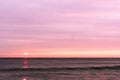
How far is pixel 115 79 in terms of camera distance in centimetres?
4272

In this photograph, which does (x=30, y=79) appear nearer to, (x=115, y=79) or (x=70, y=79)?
(x=70, y=79)

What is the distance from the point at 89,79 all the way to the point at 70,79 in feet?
9.15

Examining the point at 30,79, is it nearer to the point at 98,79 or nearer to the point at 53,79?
the point at 53,79

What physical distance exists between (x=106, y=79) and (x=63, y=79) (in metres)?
6.26

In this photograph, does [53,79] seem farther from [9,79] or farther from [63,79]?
[9,79]

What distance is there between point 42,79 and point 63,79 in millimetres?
3036

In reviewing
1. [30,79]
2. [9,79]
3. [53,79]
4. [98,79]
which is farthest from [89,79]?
[9,79]

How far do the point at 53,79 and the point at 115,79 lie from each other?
8.97 metres

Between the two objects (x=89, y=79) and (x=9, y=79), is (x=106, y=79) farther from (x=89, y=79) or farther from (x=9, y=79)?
(x=9, y=79)

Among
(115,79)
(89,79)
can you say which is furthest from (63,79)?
(115,79)

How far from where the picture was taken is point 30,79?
42.8 m

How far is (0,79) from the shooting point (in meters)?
43.2

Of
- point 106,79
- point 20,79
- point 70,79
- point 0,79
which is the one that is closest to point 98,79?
point 106,79

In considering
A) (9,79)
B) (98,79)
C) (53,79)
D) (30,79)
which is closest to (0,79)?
(9,79)
